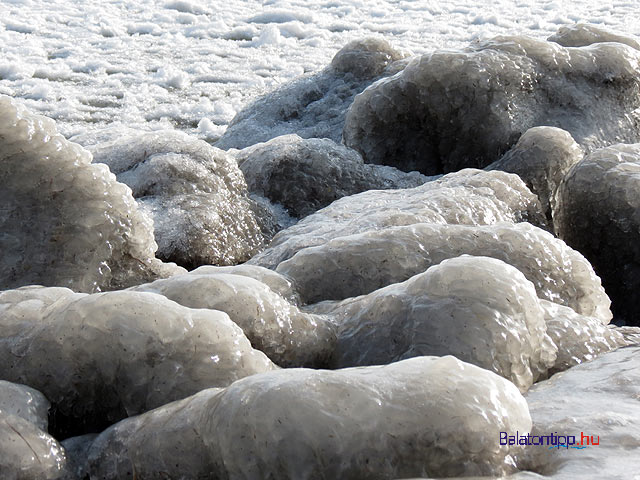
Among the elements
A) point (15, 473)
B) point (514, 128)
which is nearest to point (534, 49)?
point (514, 128)

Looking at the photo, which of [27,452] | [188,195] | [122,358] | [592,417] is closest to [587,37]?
[188,195]

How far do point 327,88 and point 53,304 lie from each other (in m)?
4.98

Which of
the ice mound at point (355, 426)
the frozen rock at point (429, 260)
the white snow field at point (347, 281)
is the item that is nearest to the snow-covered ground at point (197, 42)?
the white snow field at point (347, 281)

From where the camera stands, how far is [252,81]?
28.9 ft

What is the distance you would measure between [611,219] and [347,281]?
152 cm

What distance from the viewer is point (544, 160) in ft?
16.2

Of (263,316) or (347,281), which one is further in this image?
(347,281)

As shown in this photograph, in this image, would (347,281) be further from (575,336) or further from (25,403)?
(25,403)

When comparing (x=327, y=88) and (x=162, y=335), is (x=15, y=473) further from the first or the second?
(x=327, y=88)

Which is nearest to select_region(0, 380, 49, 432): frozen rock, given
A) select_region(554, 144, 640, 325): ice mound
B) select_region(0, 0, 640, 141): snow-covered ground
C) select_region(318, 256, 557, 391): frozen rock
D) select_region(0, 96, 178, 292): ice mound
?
select_region(318, 256, 557, 391): frozen rock

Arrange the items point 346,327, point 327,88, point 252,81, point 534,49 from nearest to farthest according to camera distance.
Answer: point 346,327 → point 534,49 → point 327,88 → point 252,81

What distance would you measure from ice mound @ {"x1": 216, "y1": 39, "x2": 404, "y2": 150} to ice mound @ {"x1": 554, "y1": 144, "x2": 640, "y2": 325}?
9.59ft

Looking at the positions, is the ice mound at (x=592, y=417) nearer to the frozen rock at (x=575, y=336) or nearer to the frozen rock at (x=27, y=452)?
the frozen rock at (x=575, y=336)

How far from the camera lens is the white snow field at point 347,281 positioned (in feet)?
6.54
